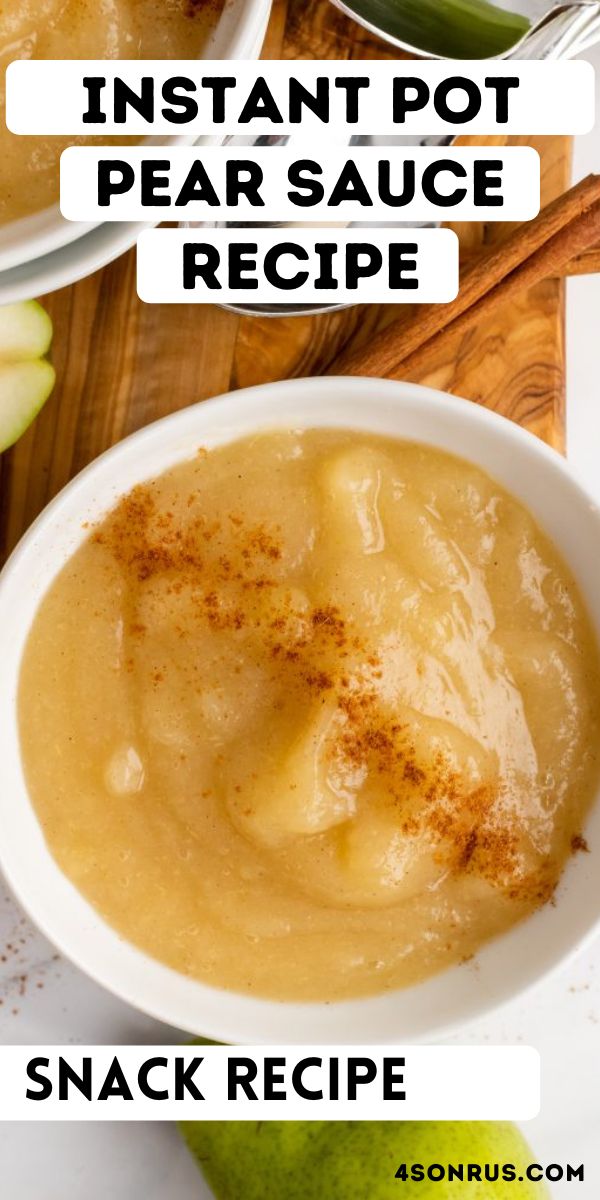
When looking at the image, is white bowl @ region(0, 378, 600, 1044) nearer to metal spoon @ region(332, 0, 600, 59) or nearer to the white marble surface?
the white marble surface

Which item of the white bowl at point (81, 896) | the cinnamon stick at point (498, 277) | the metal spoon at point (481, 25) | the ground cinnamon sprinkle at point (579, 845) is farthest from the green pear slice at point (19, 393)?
the ground cinnamon sprinkle at point (579, 845)

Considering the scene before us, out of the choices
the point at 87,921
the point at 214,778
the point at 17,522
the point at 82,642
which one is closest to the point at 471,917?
the point at 214,778

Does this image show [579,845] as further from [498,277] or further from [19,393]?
[19,393]

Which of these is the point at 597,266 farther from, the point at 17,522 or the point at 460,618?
the point at 17,522

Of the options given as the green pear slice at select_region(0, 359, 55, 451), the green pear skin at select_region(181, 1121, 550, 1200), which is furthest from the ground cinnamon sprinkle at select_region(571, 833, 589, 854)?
the green pear slice at select_region(0, 359, 55, 451)

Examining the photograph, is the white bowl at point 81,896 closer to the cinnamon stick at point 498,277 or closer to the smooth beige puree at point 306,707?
the smooth beige puree at point 306,707

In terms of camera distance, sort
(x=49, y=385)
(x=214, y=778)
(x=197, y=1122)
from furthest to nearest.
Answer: (x=197, y=1122), (x=49, y=385), (x=214, y=778)

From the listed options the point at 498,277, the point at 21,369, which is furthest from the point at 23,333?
the point at 498,277

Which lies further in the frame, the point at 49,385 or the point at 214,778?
the point at 49,385
